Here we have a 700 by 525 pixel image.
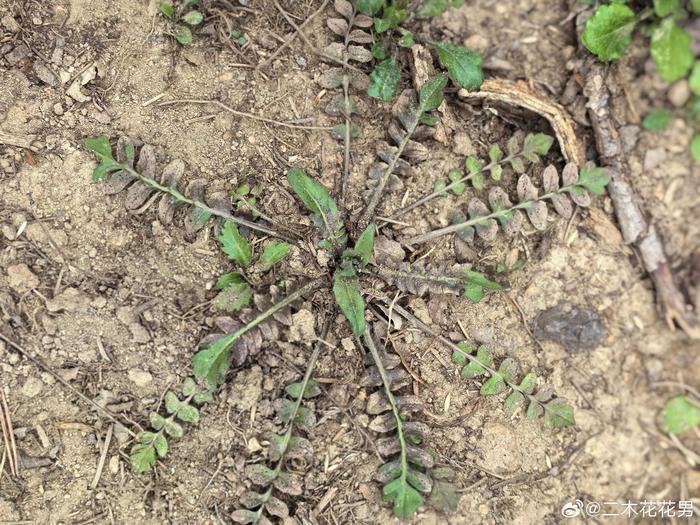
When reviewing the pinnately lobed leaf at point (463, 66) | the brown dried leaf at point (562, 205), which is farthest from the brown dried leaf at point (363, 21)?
the brown dried leaf at point (562, 205)

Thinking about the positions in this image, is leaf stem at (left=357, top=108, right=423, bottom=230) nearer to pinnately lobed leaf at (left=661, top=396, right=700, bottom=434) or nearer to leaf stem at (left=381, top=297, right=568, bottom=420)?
leaf stem at (left=381, top=297, right=568, bottom=420)

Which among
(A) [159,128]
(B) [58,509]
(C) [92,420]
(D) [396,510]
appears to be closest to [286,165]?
(A) [159,128]

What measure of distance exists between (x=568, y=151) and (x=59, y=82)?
8.53 ft

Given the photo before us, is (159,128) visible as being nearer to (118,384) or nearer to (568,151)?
(118,384)

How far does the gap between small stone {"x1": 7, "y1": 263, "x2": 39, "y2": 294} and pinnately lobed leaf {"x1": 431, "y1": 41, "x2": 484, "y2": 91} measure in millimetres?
2284

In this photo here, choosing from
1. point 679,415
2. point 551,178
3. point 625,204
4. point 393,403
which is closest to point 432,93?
point 551,178

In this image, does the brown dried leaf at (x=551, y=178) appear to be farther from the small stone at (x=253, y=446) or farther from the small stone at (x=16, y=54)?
the small stone at (x=16, y=54)

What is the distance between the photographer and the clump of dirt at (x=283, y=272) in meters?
2.87

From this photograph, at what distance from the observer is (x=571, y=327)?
3.14m

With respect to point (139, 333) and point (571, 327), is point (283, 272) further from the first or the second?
point (571, 327)

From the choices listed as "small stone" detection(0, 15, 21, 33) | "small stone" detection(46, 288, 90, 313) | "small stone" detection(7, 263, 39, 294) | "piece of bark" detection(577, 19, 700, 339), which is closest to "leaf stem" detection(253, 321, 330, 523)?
"small stone" detection(46, 288, 90, 313)

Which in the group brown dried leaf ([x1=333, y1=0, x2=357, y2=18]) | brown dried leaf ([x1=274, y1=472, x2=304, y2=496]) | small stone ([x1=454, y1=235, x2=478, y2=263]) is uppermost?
brown dried leaf ([x1=333, y1=0, x2=357, y2=18])

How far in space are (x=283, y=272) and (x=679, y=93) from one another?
2.17 m

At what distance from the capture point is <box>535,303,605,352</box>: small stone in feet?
10.3
